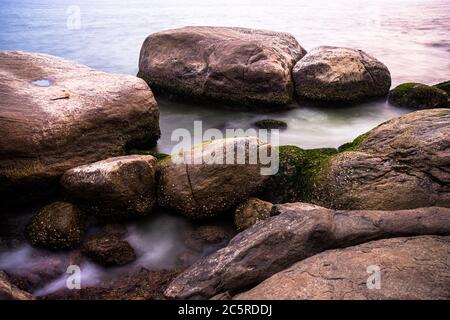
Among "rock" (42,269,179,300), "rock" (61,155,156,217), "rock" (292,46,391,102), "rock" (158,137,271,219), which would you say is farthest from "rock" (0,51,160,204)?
"rock" (292,46,391,102)

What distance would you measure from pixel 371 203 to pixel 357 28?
1987cm

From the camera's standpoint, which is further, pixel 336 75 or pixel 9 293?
pixel 336 75

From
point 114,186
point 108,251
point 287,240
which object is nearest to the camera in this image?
point 287,240

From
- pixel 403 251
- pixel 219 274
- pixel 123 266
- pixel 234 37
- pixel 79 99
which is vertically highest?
pixel 234 37

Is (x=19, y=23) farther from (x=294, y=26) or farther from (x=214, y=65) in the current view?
(x=214, y=65)

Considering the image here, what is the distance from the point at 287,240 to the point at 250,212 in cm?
141

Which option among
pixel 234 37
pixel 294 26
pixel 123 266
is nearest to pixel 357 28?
pixel 294 26

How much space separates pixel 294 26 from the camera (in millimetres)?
22266

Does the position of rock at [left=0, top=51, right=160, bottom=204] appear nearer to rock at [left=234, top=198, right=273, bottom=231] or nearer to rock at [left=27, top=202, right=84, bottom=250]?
rock at [left=27, top=202, right=84, bottom=250]

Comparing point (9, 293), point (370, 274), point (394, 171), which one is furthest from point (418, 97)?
point (9, 293)

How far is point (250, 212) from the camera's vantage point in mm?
5293

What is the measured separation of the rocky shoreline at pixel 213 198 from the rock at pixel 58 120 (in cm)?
2

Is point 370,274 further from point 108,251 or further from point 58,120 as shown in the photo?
point 58,120

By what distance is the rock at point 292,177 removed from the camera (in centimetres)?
574
